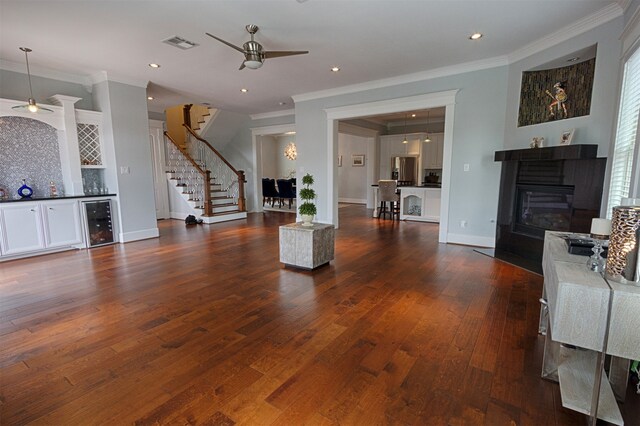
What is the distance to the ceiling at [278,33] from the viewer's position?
3.03m

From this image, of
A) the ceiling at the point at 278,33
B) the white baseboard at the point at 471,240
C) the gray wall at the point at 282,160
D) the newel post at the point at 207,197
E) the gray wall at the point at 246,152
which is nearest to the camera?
the ceiling at the point at 278,33

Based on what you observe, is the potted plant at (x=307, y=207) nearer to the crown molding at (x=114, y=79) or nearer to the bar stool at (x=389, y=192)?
the crown molding at (x=114, y=79)

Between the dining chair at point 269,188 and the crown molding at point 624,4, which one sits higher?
the crown molding at point 624,4

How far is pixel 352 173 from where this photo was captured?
11578mm

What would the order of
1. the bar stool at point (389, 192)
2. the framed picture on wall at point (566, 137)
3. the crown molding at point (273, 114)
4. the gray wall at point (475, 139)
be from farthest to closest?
the crown molding at point (273, 114), the bar stool at point (389, 192), the gray wall at point (475, 139), the framed picture on wall at point (566, 137)

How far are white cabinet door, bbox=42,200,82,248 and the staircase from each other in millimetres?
2855

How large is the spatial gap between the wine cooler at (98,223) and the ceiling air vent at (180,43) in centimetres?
294

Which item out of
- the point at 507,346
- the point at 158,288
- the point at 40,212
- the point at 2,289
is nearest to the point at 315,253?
the point at 158,288

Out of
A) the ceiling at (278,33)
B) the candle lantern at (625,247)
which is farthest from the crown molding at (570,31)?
the candle lantern at (625,247)

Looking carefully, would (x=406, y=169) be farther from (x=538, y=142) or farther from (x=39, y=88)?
(x=39, y=88)

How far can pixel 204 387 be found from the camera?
177 cm

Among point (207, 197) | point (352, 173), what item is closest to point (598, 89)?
point (207, 197)

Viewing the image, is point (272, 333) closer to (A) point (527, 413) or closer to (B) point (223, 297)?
(B) point (223, 297)

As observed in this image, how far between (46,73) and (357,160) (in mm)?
8701
